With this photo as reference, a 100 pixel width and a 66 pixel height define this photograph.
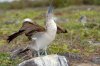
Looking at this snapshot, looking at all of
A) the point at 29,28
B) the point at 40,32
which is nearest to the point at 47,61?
the point at 40,32

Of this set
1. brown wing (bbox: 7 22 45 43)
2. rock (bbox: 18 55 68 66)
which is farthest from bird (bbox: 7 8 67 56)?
rock (bbox: 18 55 68 66)

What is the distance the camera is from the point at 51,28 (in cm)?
845

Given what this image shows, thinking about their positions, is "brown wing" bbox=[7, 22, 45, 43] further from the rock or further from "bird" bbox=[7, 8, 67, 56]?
the rock

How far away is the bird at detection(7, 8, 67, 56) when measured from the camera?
27.8 feet

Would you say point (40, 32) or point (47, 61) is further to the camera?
point (47, 61)

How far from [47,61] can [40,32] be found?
0.62m

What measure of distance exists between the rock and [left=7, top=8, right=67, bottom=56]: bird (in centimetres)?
19

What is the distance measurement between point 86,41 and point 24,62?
307 cm

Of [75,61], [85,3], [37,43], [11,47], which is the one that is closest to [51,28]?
[37,43]

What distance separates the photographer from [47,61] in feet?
28.9

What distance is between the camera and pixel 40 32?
862cm

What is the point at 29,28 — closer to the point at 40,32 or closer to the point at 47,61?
the point at 40,32

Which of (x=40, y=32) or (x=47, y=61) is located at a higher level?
(x=40, y=32)

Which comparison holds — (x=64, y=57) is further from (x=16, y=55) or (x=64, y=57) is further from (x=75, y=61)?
(x=16, y=55)
